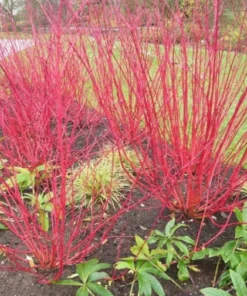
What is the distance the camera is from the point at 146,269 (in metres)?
1.71

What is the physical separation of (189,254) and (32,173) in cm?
119

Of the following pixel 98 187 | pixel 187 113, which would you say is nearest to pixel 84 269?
pixel 98 187

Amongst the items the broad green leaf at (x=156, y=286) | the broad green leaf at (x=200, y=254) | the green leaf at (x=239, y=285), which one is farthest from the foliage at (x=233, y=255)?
the broad green leaf at (x=156, y=286)

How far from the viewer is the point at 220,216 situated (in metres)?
2.30

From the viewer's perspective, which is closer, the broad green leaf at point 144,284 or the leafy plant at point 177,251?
the broad green leaf at point 144,284

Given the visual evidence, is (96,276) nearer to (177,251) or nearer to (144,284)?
(144,284)

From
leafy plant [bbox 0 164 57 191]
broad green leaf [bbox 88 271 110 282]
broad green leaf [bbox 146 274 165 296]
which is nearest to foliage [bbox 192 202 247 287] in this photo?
broad green leaf [bbox 146 274 165 296]

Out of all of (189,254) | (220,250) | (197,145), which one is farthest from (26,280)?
(197,145)

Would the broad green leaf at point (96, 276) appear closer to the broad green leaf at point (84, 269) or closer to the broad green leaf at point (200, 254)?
the broad green leaf at point (84, 269)

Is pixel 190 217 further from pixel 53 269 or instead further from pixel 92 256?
pixel 53 269

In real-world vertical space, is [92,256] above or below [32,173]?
below

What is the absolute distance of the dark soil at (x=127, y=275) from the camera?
70.5 inches

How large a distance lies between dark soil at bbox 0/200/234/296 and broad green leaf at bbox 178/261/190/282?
1.7 inches

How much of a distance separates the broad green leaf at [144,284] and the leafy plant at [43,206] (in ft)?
1.75
